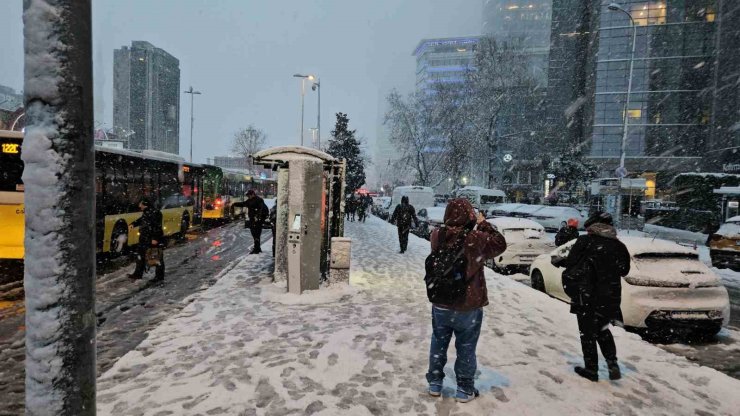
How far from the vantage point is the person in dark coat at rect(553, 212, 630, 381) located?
15.6 feet

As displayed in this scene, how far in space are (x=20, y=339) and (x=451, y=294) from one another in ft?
19.3

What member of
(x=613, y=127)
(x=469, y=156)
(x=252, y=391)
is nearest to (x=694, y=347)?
(x=252, y=391)

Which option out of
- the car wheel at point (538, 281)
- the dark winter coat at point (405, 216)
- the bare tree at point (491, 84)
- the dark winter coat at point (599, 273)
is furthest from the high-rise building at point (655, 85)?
the dark winter coat at point (599, 273)

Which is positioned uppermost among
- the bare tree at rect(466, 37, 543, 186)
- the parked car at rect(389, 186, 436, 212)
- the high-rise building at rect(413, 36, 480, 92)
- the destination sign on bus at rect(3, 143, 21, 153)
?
the high-rise building at rect(413, 36, 480, 92)

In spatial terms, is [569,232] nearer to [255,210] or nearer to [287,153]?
Result: [287,153]

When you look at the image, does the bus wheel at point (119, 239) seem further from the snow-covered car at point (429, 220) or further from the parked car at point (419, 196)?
the parked car at point (419, 196)

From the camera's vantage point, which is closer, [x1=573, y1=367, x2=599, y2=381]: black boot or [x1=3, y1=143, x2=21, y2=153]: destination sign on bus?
[x1=573, y1=367, x2=599, y2=381]: black boot

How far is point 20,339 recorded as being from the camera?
242 inches

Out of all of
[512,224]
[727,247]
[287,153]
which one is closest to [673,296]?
[512,224]

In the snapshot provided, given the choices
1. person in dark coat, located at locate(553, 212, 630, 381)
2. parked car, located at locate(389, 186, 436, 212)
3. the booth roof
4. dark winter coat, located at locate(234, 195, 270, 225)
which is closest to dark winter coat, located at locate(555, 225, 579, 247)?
the booth roof

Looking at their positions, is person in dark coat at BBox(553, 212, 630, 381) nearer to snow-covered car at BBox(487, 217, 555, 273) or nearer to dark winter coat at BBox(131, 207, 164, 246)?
snow-covered car at BBox(487, 217, 555, 273)

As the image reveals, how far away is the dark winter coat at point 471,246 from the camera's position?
405 cm

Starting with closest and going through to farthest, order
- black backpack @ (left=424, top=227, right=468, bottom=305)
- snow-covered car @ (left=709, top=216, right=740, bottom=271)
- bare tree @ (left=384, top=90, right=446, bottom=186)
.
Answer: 1. black backpack @ (left=424, top=227, right=468, bottom=305)
2. snow-covered car @ (left=709, top=216, right=740, bottom=271)
3. bare tree @ (left=384, top=90, right=446, bottom=186)

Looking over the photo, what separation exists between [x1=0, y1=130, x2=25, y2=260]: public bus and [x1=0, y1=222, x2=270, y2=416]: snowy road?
1.82 m
